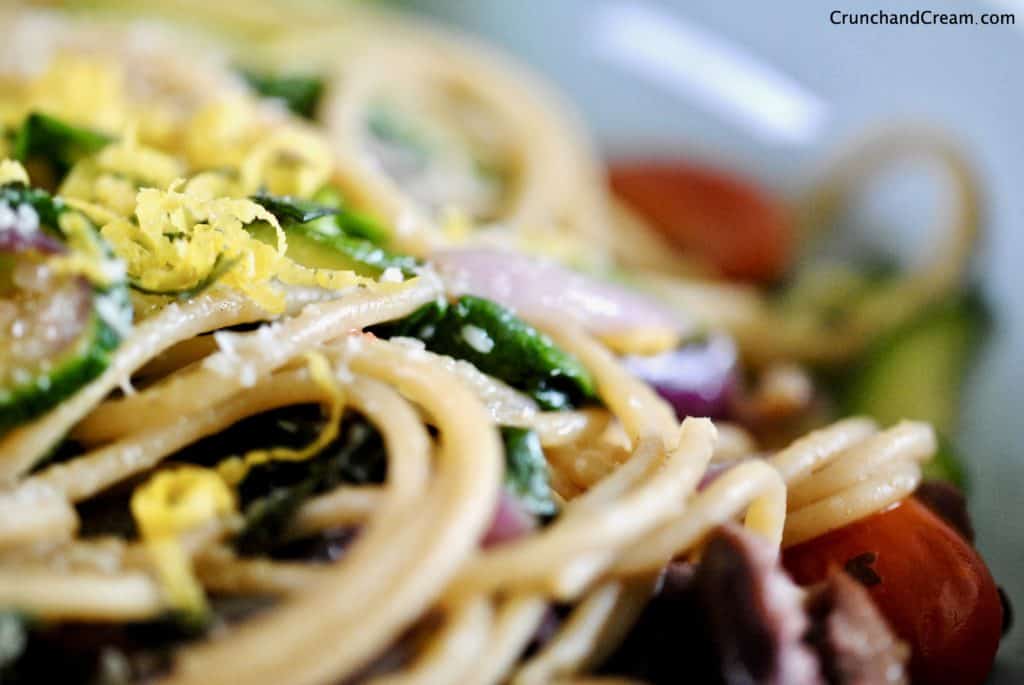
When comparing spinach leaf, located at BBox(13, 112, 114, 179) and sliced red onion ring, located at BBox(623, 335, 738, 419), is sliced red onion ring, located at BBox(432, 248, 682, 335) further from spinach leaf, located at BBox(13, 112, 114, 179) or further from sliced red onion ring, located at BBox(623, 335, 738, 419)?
spinach leaf, located at BBox(13, 112, 114, 179)

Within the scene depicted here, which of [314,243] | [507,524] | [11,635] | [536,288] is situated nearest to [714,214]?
[536,288]

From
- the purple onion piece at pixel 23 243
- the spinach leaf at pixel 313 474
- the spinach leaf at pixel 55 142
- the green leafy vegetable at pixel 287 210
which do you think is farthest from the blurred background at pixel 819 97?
the spinach leaf at pixel 55 142

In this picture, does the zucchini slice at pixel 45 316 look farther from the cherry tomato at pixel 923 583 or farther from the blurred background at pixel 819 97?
the blurred background at pixel 819 97

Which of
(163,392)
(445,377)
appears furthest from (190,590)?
(445,377)

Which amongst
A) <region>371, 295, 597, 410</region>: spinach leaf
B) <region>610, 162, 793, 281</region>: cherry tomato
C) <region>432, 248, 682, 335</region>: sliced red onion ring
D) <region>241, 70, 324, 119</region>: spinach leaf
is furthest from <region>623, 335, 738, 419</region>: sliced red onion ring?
<region>241, 70, 324, 119</region>: spinach leaf

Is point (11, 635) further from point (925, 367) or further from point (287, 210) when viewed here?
point (925, 367)

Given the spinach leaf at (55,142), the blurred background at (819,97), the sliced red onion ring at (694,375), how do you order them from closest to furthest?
the spinach leaf at (55,142) → the sliced red onion ring at (694,375) → the blurred background at (819,97)
